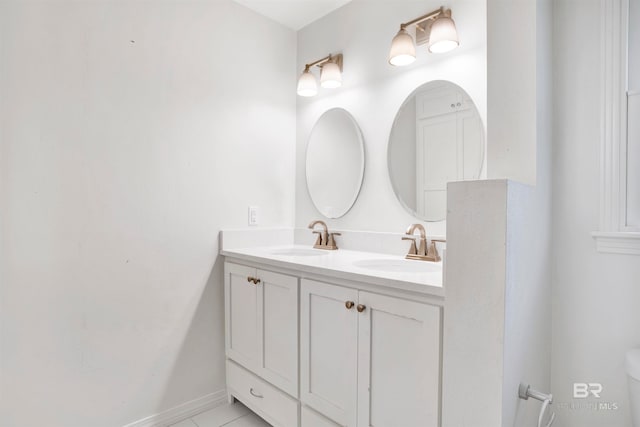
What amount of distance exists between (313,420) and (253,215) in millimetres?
1199

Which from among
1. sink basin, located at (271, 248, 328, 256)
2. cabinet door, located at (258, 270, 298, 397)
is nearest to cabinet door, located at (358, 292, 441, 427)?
cabinet door, located at (258, 270, 298, 397)

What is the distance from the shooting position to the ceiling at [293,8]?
2.11 metres

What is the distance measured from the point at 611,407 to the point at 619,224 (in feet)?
2.13

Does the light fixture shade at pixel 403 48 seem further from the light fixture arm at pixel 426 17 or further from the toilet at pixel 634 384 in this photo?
the toilet at pixel 634 384

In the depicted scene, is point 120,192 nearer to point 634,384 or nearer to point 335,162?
point 335,162

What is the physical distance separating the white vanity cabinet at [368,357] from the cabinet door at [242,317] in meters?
0.36

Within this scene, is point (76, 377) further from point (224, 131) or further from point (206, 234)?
point (224, 131)

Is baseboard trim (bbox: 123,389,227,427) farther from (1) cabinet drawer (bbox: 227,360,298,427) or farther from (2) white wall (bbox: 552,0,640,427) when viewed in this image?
(2) white wall (bbox: 552,0,640,427)

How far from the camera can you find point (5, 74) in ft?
4.59

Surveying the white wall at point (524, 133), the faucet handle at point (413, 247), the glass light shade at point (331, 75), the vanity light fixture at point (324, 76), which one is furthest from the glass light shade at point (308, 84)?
the white wall at point (524, 133)

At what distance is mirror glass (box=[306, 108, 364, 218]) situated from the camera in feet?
6.81

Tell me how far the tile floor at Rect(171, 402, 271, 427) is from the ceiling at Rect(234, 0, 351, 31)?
2.42m

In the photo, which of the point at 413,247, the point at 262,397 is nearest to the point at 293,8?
the point at 413,247

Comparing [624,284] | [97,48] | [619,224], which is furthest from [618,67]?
[97,48]
